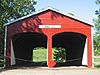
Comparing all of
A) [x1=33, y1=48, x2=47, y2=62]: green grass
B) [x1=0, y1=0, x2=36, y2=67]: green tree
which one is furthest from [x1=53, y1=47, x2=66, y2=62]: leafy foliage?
[x1=0, y1=0, x2=36, y2=67]: green tree

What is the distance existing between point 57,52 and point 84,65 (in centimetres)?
3020

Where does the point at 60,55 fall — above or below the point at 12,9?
below

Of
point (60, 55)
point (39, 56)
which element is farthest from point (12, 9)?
point (39, 56)

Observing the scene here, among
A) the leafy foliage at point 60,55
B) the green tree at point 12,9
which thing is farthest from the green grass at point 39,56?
the green tree at point 12,9

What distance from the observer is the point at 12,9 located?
124 ft

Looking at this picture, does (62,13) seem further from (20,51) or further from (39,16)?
(20,51)

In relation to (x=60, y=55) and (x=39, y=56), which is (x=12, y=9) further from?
(x=39, y=56)

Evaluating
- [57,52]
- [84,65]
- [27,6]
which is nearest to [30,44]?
[27,6]

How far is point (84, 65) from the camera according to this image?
2706 cm

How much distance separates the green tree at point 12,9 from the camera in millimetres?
34812

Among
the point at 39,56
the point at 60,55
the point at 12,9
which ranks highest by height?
the point at 12,9

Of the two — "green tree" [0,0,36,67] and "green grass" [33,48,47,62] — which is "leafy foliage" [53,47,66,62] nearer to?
"green grass" [33,48,47,62]

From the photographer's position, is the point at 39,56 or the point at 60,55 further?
the point at 39,56

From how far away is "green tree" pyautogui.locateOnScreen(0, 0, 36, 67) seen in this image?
34812 millimetres
